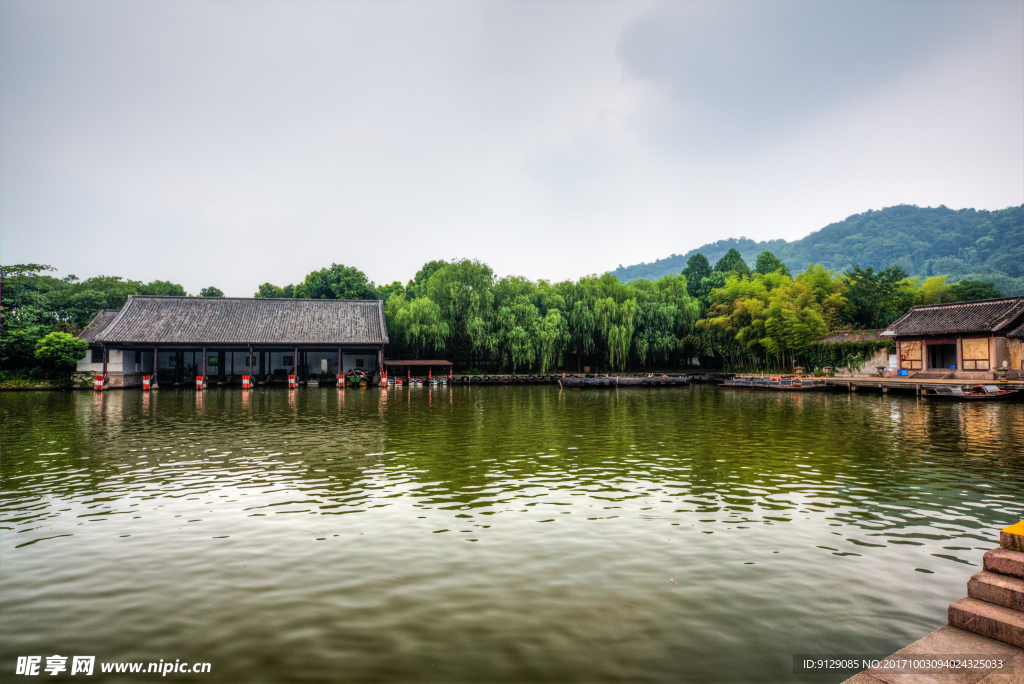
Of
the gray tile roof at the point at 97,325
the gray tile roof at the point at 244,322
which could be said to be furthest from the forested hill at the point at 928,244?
the gray tile roof at the point at 97,325

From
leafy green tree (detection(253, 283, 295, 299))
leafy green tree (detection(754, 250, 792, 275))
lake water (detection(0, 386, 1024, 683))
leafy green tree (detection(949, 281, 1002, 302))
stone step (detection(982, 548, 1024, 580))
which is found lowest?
lake water (detection(0, 386, 1024, 683))

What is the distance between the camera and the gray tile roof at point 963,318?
1181 inches

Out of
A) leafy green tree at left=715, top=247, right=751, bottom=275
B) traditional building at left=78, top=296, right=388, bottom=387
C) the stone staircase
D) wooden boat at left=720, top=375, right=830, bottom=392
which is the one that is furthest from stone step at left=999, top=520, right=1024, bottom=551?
leafy green tree at left=715, top=247, right=751, bottom=275

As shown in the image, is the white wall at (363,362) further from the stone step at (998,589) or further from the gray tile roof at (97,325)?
the stone step at (998,589)

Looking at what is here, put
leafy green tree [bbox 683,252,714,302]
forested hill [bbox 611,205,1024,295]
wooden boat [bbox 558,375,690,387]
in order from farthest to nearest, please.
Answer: forested hill [bbox 611,205,1024,295] < leafy green tree [bbox 683,252,714,302] < wooden boat [bbox 558,375,690,387]

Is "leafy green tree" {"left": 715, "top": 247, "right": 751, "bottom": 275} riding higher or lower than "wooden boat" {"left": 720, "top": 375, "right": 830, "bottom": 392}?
higher

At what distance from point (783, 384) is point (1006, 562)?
106 ft

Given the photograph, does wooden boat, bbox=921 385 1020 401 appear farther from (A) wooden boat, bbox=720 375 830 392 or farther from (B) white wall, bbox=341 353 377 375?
(B) white wall, bbox=341 353 377 375

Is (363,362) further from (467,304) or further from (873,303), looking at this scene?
(873,303)

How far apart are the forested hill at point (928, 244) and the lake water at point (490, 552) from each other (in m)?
105

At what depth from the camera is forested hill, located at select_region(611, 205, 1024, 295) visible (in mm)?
117375

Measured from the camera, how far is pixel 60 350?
34.5m

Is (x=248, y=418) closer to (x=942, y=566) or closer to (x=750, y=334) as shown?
(x=942, y=566)

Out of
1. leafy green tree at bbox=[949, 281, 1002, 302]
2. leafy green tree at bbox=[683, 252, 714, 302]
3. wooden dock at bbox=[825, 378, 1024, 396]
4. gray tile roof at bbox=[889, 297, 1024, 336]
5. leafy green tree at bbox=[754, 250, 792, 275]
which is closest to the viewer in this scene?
wooden dock at bbox=[825, 378, 1024, 396]
